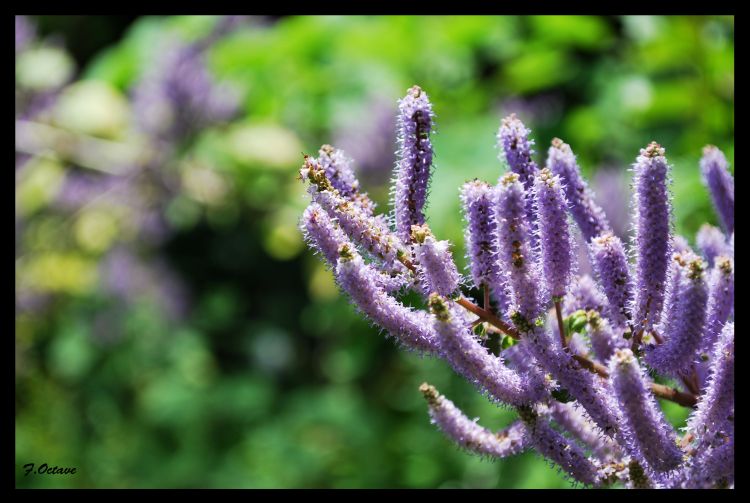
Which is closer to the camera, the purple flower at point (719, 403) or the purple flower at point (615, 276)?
the purple flower at point (719, 403)

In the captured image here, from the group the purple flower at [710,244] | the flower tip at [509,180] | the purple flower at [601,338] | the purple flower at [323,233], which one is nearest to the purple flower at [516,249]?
the flower tip at [509,180]

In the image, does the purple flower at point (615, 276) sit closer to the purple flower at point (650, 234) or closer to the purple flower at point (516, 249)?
the purple flower at point (650, 234)

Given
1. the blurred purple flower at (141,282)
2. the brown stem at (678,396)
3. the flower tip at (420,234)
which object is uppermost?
the flower tip at (420,234)

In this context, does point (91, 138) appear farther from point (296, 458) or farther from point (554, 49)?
point (554, 49)

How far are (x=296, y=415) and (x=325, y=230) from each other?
4.58 meters

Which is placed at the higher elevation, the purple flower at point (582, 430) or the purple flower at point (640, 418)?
the purple flower at point (640, 418)

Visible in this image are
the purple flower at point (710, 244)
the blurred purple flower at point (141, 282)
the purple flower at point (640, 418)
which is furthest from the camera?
the blurred purple flower at point (141, 282)

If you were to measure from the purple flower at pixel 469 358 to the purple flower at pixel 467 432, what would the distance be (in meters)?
0.15

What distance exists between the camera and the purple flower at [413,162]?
3.95 feet

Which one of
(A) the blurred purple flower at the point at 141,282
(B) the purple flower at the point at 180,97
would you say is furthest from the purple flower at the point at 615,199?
(A) the blurred purple flower at the point at 141,282

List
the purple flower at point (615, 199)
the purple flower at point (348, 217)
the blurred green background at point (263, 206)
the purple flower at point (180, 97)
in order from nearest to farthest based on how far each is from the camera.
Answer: the purple flower at point (348, 217) < the purple flower at point (615, 199) < the blurred green background at point (263, 206) < the purple flower at point (180, 97)

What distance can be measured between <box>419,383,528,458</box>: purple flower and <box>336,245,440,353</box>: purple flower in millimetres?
157

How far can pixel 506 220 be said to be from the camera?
1.08 m
